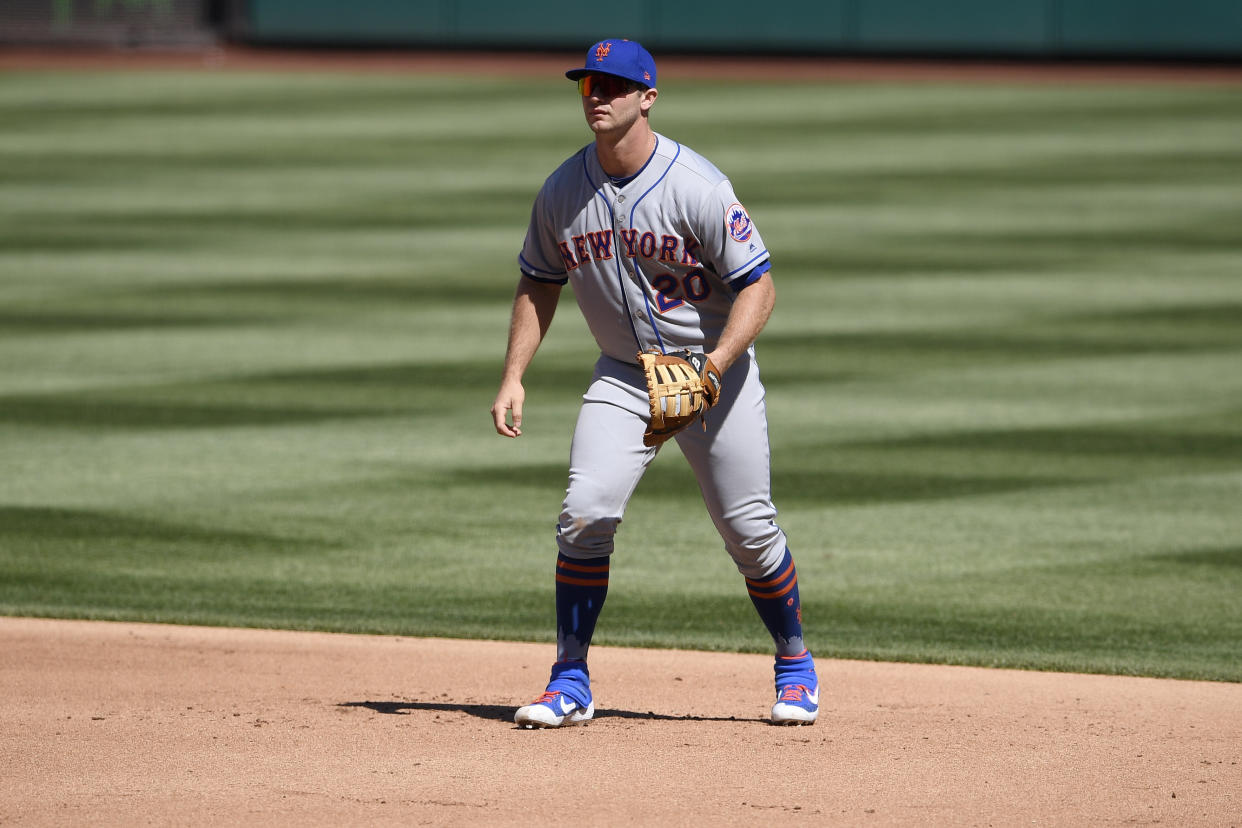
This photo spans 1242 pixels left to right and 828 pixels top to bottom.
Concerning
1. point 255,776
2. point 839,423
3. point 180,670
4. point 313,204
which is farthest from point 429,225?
point 255,776

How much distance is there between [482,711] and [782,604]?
97 centimetres

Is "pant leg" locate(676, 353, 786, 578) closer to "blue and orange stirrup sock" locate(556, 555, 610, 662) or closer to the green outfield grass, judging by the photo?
"blue and orange stirrup sock" locate(556, 555, 610, 662)

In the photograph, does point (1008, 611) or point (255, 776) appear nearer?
point (255, 776)

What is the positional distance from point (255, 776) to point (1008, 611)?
3.49 metres

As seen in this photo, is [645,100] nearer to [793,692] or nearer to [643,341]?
[643,341]

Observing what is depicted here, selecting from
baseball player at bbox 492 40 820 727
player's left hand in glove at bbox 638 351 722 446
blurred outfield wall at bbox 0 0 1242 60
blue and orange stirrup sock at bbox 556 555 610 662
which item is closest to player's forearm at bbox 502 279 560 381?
baseball player at bbox 492 40 820 727

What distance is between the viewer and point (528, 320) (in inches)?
229

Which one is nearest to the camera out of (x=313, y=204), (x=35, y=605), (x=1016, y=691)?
(x=1016, y=691)

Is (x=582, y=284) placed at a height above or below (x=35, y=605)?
above

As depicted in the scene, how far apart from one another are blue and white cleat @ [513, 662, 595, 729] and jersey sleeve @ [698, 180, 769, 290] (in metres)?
1.24

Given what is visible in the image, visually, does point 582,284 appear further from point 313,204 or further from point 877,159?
point 877,159

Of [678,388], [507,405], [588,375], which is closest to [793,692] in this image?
[678,388]

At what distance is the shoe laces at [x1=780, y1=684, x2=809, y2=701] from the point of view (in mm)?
5727

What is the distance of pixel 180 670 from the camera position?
6.41 metres
